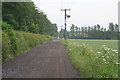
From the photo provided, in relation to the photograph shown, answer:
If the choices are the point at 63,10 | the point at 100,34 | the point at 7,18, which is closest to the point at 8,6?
the point at 7,18

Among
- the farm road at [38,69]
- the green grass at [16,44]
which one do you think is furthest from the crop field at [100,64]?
the green grass at [16,44]

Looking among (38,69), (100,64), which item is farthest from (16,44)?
(100,64)

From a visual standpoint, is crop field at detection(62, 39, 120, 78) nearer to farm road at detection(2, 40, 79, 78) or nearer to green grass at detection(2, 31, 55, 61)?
farm road at detection(2, 40, 79, 78)

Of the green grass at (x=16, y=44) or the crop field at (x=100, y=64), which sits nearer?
the crop field at (x=100, y=64)

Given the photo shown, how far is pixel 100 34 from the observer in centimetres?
10912

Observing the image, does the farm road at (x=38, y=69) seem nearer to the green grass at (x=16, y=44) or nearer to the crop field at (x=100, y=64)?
the crop field at (x=100, y=64)

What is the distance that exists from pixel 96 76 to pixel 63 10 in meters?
28.7

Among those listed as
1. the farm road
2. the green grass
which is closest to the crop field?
the farm road

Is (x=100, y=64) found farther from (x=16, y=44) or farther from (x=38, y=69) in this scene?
(x=16, y=44)

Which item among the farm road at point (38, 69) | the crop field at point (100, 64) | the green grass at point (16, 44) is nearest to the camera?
the crop field at point (100, 64)

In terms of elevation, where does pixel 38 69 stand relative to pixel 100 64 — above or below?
below

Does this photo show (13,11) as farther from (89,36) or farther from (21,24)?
(89,36)

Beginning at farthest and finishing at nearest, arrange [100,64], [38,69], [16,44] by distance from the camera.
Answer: [16,44], [38,69], [100,64]

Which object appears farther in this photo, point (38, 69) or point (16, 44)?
point (16, 44)
